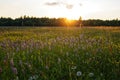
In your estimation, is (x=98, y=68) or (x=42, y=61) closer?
(x=98, y=68)

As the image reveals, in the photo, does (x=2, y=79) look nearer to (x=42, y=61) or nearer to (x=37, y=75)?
(x=37, y=75)

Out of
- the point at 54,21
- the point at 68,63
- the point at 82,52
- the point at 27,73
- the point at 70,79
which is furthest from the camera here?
the point at 54,21

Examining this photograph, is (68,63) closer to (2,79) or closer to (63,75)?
(63,75)

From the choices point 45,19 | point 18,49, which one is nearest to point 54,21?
point 45,19

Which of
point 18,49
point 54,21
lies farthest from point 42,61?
point 54,21

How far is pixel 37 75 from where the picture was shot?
5.69m

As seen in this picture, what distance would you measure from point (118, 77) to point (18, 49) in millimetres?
3643

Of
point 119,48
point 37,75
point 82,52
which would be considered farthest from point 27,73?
point 119,48

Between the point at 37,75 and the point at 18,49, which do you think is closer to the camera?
the point at 37,75

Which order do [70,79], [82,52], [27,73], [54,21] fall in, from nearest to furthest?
[70,79]
[27,73]
[82,52]
[54,21]

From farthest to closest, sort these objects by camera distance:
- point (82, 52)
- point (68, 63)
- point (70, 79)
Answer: point (82, 52) → point (68, 63) → point (70, 79)

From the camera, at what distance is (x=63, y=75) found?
19.1 ft

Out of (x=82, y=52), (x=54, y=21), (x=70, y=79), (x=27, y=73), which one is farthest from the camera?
(x=54, y=21)

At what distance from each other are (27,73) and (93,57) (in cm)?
167
